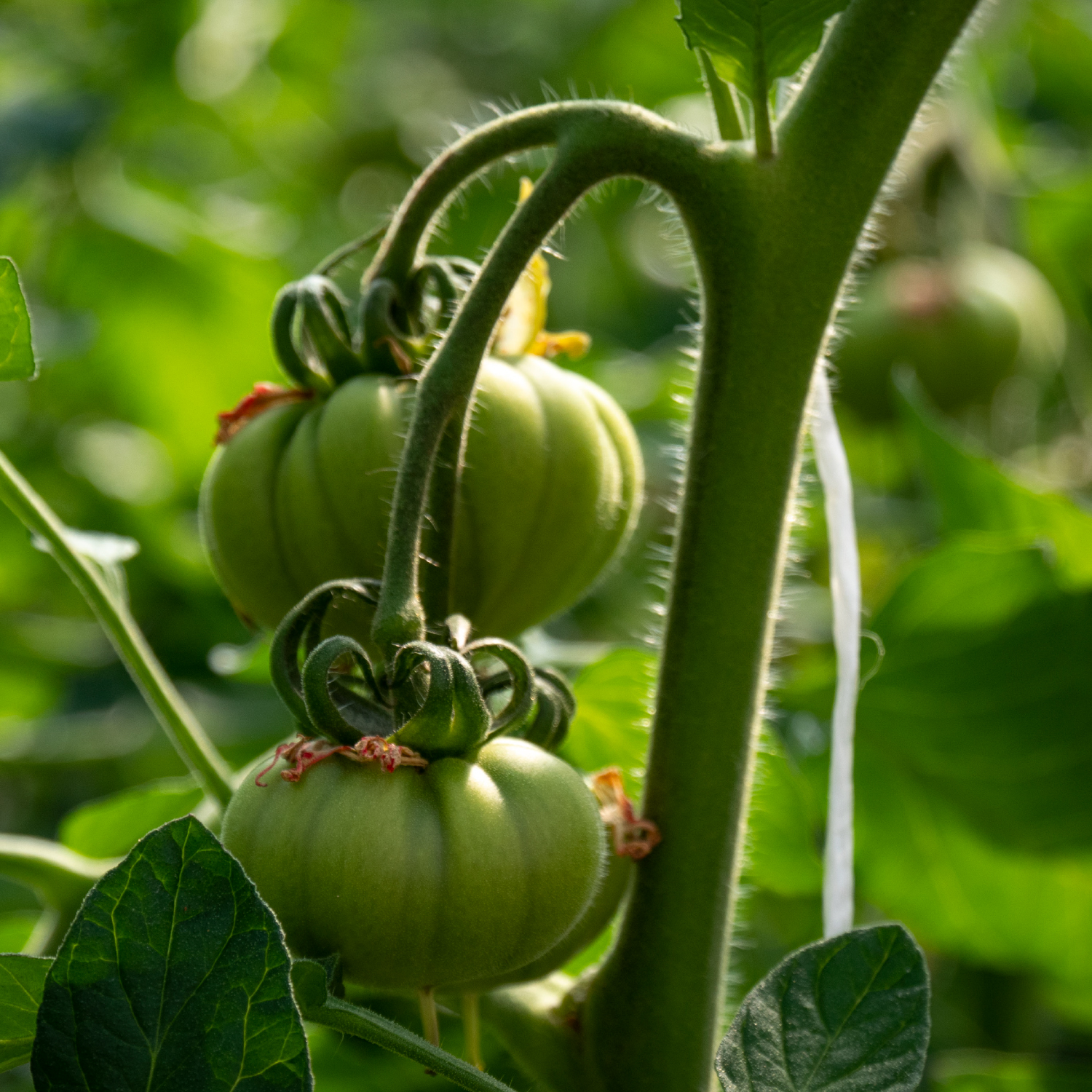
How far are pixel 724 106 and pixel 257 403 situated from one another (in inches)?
11.4

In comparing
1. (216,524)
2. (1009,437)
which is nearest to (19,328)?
(216,524)

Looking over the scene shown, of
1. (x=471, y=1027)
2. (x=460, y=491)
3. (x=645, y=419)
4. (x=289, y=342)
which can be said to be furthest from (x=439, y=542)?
(x=645, y=419)

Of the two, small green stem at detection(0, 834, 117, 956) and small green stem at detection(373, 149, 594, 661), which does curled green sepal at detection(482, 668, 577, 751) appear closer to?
small green stem at detection(373, 149, 594, 661)

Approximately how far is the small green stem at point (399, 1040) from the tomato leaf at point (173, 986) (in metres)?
0.05

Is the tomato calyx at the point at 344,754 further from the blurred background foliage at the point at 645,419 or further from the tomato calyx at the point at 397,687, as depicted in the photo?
the blurred background foliage at the point at 645,419

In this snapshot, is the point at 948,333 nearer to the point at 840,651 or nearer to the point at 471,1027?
the point at 840,651

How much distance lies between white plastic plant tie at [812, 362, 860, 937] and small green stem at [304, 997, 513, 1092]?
0.21 metres

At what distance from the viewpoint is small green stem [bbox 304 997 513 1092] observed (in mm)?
584

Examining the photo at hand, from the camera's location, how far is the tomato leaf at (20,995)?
574 mm

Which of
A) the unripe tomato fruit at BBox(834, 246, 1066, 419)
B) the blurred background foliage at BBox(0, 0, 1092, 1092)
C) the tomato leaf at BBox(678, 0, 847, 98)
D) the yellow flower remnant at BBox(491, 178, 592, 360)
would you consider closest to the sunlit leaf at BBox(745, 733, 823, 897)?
the blurred background foliage at BBox(0, 0, 1092, 1092)

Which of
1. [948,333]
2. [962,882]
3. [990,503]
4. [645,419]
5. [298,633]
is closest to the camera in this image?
[298,633]

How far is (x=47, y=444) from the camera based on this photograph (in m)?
2.25

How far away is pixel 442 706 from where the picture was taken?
60 centimetres

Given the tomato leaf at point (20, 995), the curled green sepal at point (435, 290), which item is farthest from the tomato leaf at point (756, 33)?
the tomato leaf at point (20, 995)
